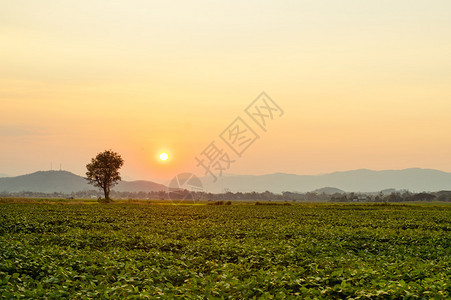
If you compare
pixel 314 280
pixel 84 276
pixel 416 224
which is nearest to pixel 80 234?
pixel 84 276

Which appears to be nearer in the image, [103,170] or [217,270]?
[217,270]

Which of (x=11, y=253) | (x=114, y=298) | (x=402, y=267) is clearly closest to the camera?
(x=114, y=298)

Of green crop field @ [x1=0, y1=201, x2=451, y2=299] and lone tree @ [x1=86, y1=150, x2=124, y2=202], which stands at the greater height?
lone tree @ [x1=86, y1=150, x2=124, y2=202]

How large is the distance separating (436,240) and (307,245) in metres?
12.3

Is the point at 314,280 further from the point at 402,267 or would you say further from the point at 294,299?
the point at 402,267

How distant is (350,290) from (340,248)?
494 inches

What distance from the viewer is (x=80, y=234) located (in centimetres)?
2636

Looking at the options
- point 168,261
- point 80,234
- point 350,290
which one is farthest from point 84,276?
point 80,234

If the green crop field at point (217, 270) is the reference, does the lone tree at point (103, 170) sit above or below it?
above

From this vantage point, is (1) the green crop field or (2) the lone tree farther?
(2) the lone tree

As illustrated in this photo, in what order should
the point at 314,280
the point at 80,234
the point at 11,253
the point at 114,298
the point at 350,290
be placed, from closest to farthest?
1. the point at 114,298
2. the point at 350,290
3. the point at 314,280
4. the point at 11,253
5. the point at 80,234

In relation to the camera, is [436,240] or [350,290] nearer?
[350,290]

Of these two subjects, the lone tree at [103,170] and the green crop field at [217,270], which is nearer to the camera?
the green crop field at [217,270]

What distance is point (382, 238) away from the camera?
91.9 feet
